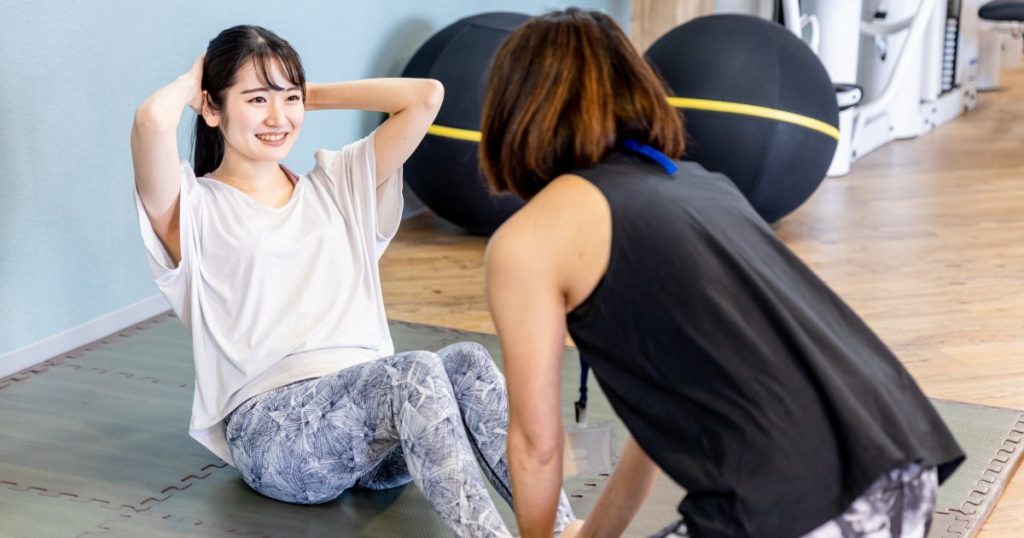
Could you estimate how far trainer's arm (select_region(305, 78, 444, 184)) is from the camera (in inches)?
90.6

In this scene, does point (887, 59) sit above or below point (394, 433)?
below

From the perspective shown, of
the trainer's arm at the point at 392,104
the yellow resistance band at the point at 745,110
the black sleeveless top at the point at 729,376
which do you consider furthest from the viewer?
Answer: the yellow resistance band at the point at 745,110

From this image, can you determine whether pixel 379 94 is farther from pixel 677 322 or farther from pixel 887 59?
pixel 887 59

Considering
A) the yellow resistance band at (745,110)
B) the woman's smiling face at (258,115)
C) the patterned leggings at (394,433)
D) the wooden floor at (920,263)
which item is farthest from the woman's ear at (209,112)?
the yellow resistance band at (745,110)

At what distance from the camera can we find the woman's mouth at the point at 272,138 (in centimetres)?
222

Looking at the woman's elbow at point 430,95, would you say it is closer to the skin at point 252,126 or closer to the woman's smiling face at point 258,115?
the skin at point 252,126

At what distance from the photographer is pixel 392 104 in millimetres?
2381

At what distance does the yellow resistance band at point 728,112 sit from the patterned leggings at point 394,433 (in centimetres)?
166

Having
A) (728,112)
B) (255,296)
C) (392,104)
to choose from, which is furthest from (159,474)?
(728,112)

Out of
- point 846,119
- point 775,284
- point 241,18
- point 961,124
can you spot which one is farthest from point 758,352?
point 961,124

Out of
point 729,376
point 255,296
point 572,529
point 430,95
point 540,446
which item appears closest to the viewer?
point 729,376

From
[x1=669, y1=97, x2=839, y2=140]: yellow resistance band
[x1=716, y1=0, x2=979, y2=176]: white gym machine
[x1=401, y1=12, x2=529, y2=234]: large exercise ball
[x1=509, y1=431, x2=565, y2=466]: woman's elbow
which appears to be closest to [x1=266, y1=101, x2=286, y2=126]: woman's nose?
[x1=509, y1=431, x2=565, y2=466]: woman's elbow

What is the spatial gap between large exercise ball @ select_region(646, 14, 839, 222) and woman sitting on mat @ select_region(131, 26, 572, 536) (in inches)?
59.2

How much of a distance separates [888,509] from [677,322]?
303 millimetres
